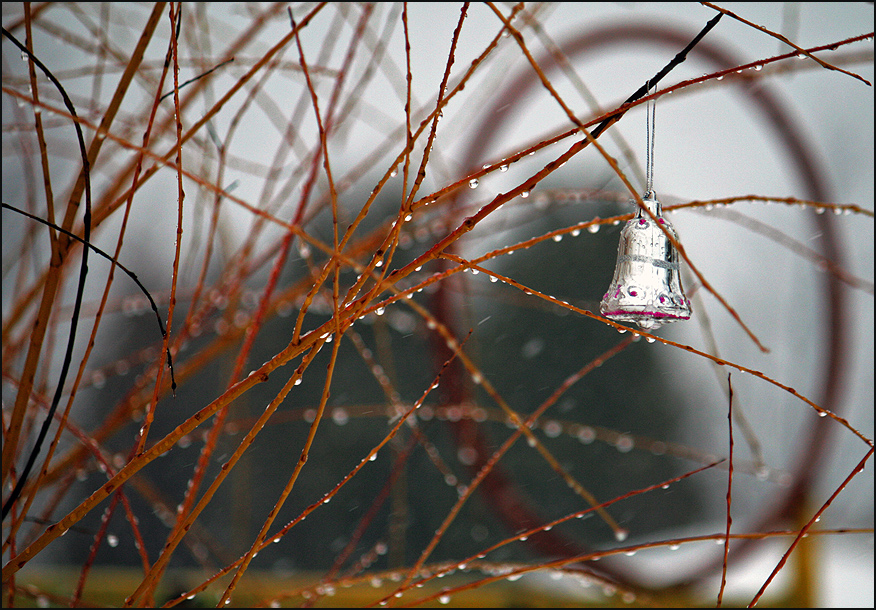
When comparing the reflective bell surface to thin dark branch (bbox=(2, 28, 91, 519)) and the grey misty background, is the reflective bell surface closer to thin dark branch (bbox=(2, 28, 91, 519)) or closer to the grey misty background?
thin dark branch (bbox=(2, 28, 91, 519))

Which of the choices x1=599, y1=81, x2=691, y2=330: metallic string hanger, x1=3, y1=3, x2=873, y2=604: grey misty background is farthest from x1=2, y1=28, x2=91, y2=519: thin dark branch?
x1=3, y1=3, x2=873, y2=604: grey misty background

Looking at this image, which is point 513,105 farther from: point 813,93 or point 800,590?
point 800,590

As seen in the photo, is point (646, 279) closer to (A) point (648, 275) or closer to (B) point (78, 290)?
(A) point (648, 275)

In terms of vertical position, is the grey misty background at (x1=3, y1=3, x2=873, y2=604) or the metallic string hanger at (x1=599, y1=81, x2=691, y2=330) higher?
the grey misty background at (x1=3, y1=3, x2=873, y2=604)

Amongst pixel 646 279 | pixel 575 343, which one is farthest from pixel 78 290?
pixel 575 343

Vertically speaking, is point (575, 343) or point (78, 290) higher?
point (575, 343)

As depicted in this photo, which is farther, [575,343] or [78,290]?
[575,343]

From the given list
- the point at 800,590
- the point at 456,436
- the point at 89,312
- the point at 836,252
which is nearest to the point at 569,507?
the point at 456,436

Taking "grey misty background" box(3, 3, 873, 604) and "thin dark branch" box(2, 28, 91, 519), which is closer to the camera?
"thin dark branch" box(2, 28, 91, 519)
